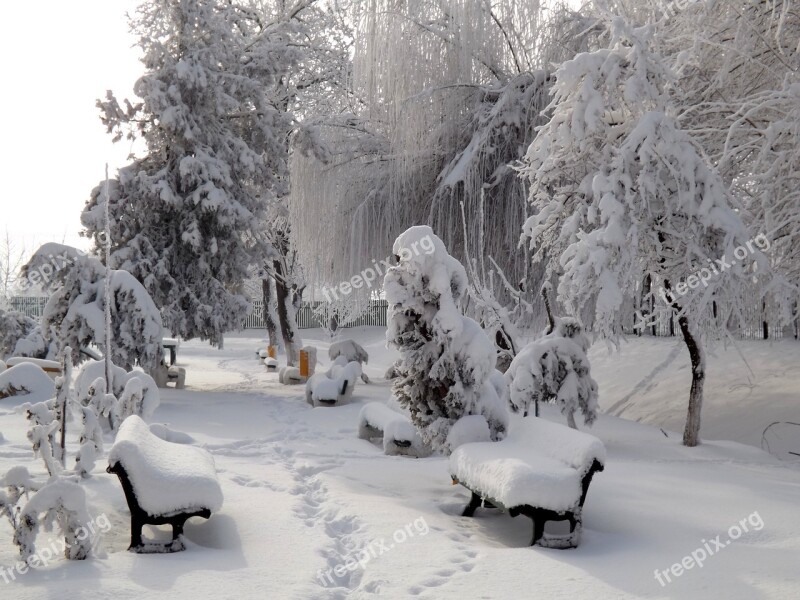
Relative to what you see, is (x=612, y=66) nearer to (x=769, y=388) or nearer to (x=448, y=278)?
(x=448, y=278)

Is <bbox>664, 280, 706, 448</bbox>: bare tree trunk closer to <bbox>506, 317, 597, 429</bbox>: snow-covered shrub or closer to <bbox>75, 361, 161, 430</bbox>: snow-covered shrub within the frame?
<bbox>506, 317, 597, 429</bbox>: snow-covered shrub

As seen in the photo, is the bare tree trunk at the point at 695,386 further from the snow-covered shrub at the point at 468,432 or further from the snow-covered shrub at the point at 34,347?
the snow-covered shrub at the point at 34,347

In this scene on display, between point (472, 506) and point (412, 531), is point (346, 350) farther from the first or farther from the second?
point (412, 531)

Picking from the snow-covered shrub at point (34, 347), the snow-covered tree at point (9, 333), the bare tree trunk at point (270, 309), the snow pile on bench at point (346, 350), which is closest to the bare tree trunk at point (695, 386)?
the snow pile on bench at point (346, 350)

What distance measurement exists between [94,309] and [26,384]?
1.73 m

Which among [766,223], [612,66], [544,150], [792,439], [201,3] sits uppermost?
[201,3]

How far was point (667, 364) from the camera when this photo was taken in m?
17.3

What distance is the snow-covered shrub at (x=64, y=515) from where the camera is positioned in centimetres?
484

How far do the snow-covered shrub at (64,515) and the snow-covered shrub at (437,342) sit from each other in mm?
3608

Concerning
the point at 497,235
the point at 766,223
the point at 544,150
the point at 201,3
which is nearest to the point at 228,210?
the point at 201,3

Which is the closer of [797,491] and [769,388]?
[797,491]

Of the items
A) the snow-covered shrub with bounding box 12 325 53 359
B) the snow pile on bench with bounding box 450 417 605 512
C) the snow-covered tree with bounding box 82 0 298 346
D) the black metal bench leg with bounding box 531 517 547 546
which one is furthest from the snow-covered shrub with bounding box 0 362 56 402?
the black metal bench leg with bounding box 531 517 547 546

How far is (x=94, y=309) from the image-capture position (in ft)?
45.9

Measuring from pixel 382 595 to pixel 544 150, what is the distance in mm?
6673
